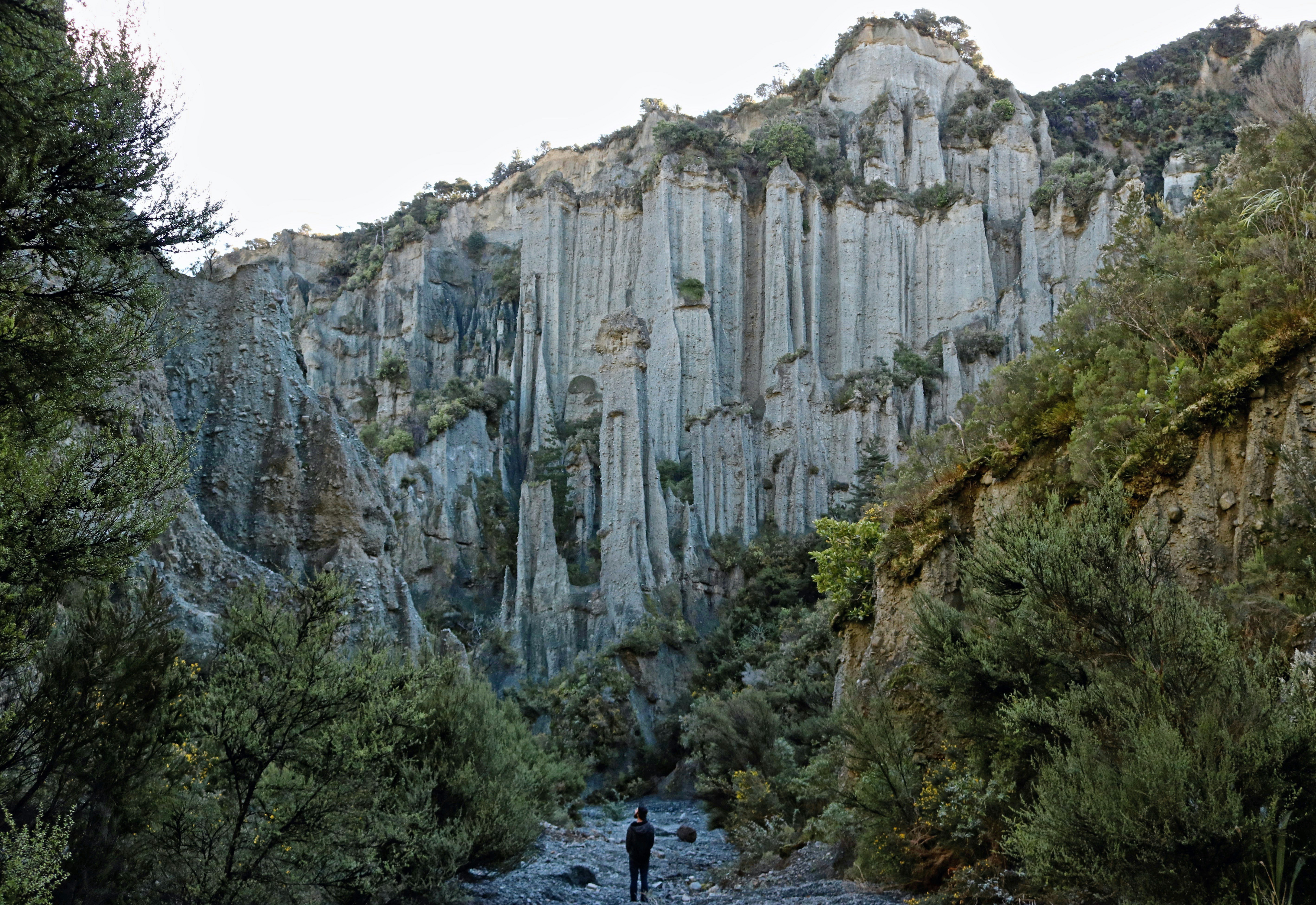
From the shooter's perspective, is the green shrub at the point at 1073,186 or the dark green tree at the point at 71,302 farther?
the green shrub at the point at 1073,186

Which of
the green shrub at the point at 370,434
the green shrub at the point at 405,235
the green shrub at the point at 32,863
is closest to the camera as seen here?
the green shrub at the point at 32,863

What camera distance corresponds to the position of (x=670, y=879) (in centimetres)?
1705

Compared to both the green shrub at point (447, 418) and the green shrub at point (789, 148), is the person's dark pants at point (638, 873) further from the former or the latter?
the green shrub at point (789, 148)

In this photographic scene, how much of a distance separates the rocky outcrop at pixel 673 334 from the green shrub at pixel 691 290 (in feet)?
0.71

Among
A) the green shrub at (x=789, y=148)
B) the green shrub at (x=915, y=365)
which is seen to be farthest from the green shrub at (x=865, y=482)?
the green shrub at (x=789, y=148)

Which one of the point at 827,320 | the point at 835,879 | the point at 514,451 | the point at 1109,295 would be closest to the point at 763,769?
the point at 835,879

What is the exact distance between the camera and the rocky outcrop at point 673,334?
42781mm

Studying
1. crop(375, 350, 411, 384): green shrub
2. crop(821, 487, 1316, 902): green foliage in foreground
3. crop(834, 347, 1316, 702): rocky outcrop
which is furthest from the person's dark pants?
crop(375, 350, 411, 384): green shrub

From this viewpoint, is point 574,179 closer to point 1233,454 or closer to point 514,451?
point 514,451

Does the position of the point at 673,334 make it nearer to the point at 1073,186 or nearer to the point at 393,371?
the point at 393,371

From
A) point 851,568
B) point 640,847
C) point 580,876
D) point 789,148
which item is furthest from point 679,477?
point 640,847

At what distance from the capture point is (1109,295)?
13.7 metres

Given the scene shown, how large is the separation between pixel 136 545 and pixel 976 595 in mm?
7327

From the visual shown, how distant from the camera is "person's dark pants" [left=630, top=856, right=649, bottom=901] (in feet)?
44.3
